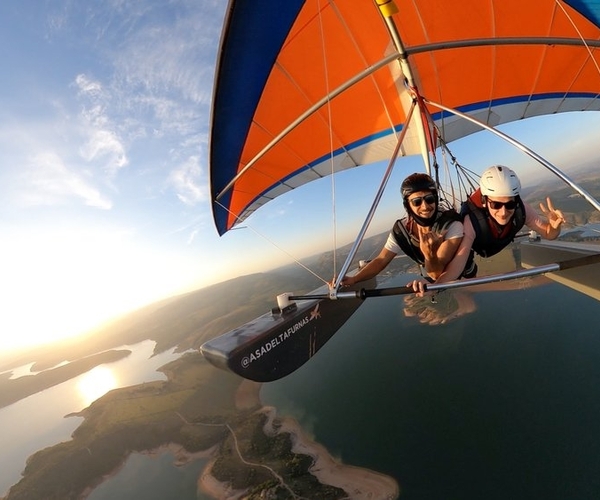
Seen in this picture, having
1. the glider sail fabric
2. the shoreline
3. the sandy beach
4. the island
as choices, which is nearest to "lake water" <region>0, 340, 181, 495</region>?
the island

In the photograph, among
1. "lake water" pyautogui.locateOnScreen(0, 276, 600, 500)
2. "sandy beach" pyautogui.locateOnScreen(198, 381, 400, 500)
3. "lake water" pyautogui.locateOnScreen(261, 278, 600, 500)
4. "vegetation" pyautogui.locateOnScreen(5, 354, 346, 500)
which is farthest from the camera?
"vegetation" pyautogui.locateOnScreen(5, 354, 346, 500)

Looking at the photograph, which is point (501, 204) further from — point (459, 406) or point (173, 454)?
point (173, 454)

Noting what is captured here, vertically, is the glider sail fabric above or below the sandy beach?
above

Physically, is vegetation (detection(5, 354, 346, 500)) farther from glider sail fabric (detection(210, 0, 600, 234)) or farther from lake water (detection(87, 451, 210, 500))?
glider sail fabric (detection(210, 0, 600, 234))

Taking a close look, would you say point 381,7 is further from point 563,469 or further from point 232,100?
point 563,469

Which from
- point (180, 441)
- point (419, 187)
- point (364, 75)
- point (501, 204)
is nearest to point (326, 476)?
point (180, 441)

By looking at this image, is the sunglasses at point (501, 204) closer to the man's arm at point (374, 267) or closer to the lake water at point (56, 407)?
the man's arm at point (374, 267)
